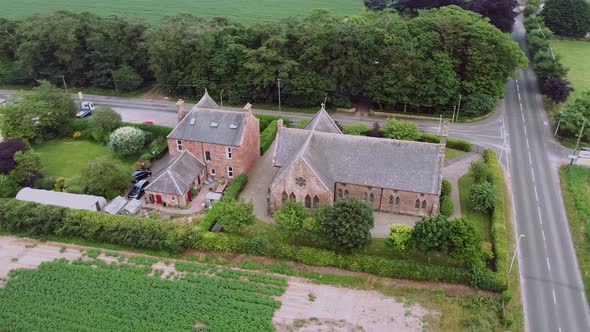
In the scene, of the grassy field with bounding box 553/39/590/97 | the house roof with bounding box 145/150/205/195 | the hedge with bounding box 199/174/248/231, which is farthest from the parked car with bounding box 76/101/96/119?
the grassy field with bounding box 553/39/590/97

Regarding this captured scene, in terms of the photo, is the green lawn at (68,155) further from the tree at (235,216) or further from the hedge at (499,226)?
the hedge at (499,226)

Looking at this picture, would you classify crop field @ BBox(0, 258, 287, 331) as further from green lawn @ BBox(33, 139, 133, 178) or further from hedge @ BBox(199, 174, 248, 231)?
green lawn @ BBox(33, 139, 133, 178)

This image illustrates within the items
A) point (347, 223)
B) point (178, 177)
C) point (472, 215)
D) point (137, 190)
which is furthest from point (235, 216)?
point (472, 215)

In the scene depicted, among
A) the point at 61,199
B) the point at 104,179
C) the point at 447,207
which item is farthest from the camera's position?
the point at 104,179

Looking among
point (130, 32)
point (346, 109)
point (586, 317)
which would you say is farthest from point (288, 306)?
point (130, 32)

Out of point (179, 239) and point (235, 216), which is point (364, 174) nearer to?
point (235, 216)

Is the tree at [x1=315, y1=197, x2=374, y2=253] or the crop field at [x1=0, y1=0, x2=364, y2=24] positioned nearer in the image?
the tree at [x1=315, y1=197, x2=374, y2=253]

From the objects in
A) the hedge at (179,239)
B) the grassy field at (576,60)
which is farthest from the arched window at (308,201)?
the grassy field at (576,60)
